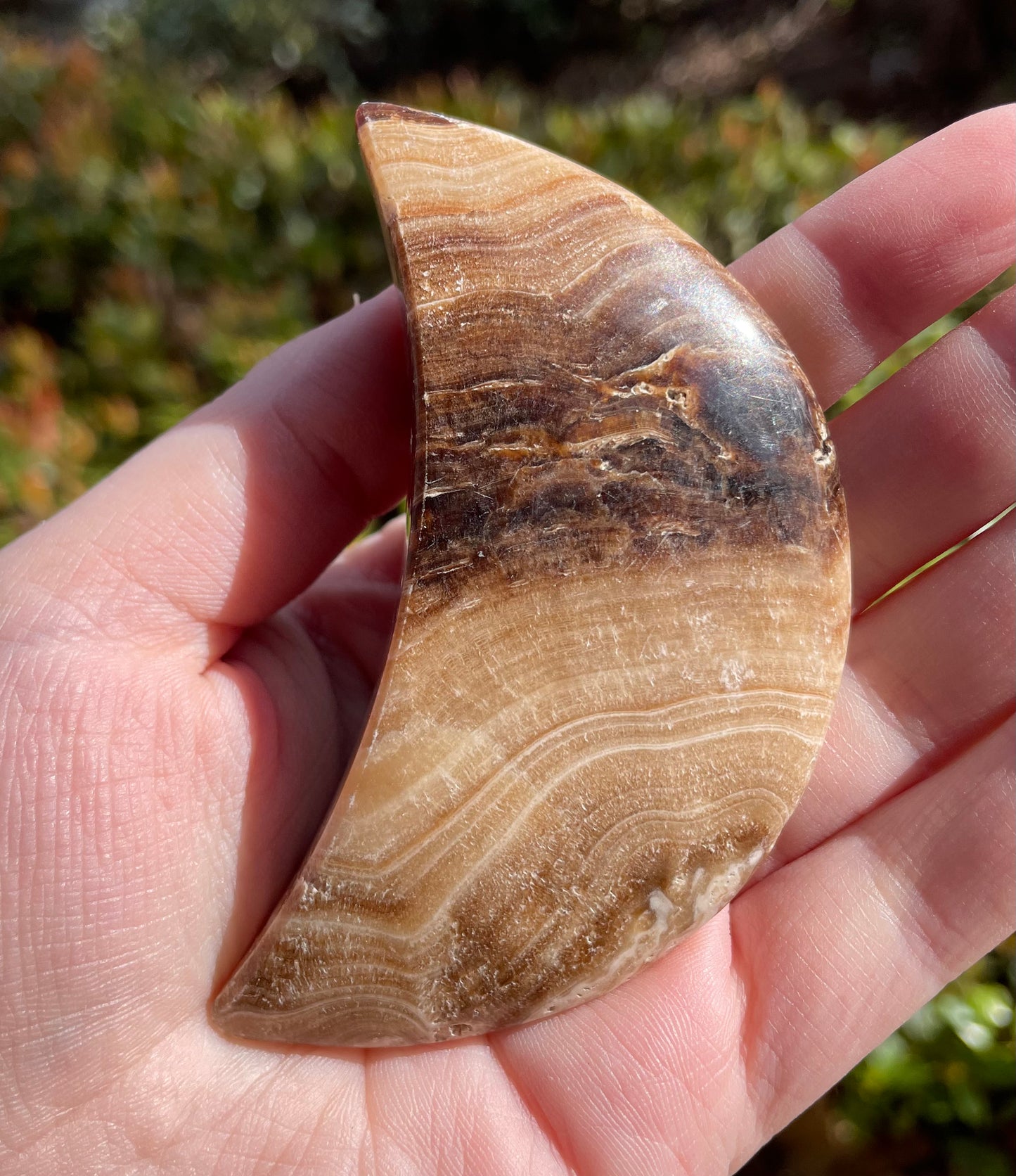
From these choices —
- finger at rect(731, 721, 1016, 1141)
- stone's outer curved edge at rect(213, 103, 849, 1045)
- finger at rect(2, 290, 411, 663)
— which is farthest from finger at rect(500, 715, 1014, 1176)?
finger at rect(2, 290, 411, 663)

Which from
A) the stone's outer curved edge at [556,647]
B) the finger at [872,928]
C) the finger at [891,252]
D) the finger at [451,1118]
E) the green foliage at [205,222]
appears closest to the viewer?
the stone's outer curved edge at [556,647]

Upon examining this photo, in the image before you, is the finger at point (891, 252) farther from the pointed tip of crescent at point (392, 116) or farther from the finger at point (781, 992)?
the finger at point (781, 992)

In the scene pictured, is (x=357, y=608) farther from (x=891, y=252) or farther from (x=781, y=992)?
(x=891, y=252)

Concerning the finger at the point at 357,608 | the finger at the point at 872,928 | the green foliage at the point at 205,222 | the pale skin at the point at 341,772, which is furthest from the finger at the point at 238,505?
the green foliage at the point at 205,222

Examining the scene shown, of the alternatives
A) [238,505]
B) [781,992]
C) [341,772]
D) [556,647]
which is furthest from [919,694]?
[238,505]

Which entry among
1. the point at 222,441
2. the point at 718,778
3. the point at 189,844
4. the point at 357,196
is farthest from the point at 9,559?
the point at 357,196

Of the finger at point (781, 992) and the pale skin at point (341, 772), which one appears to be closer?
the pale skin at point (341, 772)
